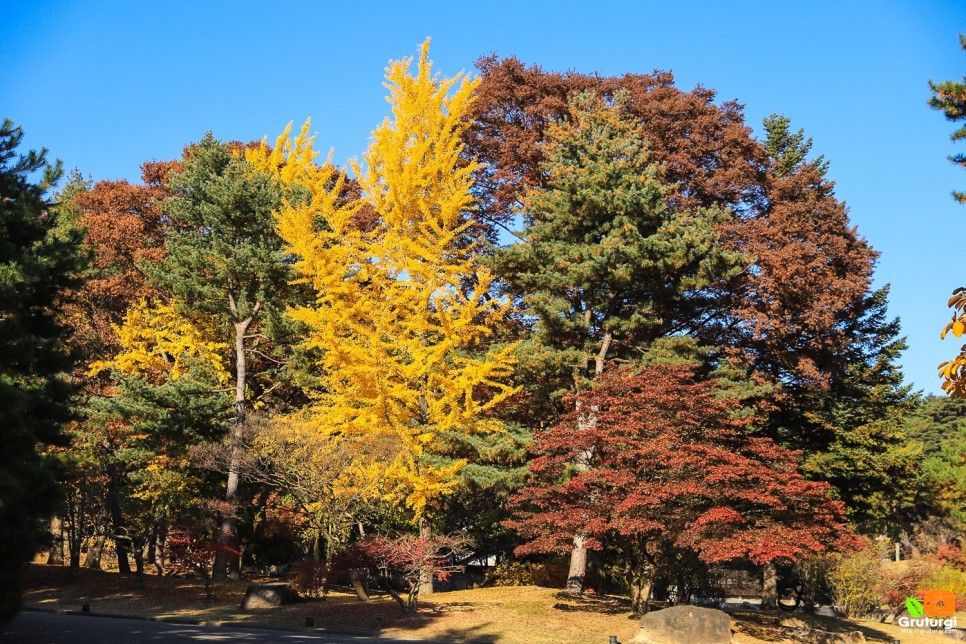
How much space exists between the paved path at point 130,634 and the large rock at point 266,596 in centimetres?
269

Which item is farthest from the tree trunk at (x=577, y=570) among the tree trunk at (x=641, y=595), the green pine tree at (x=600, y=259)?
the green pine tree at (x=600, y=259)

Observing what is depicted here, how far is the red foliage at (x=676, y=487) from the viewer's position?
1583cm

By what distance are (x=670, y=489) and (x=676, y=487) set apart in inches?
6.0

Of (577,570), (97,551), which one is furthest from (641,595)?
(97,551)

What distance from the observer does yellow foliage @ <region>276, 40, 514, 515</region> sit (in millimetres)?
20125

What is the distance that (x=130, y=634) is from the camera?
Answer: 14.4m

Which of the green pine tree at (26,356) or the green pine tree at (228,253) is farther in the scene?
the green pine tree at (228,253)

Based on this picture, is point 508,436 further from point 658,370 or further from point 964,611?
point 964,611

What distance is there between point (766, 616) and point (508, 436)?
7881mm

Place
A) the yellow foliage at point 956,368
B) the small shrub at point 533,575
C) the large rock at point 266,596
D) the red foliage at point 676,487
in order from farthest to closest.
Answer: the small shrub at point 533,575, the large rock at point 266,596, the red foliage at point 676,487, the yellow foliage at point 956,368

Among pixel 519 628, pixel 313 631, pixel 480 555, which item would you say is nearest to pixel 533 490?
pixel 519 628

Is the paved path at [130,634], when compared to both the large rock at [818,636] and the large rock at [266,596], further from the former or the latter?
the large rock at [818,636]

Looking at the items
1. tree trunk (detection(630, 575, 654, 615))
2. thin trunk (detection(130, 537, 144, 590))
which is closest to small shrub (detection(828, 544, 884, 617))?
tree trunk (detection(630, 575, 654, 615))

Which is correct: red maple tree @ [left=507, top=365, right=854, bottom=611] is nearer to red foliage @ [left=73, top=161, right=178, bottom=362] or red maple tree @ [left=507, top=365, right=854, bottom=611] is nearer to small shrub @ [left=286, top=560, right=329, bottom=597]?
small shrub @ [left=286, top=560, right=329, bottom=597]
